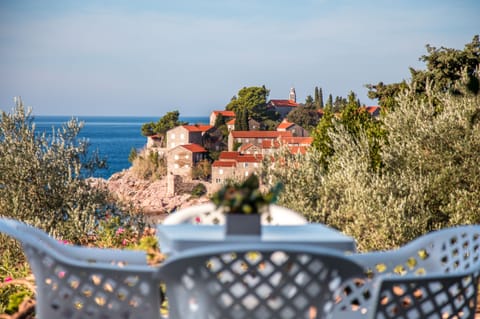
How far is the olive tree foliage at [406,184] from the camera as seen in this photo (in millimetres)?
8398

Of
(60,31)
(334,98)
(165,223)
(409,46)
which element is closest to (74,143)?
(165,223)

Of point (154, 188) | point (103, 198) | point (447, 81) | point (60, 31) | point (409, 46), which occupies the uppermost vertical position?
point (60, 31)

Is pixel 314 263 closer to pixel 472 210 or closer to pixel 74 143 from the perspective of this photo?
pixel 472 210

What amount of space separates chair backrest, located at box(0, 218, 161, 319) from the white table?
6.9 inches

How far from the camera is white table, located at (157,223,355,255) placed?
2539mm

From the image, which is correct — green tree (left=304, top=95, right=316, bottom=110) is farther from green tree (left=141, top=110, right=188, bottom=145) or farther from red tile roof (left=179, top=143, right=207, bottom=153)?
red tile roof (left=179, top=143, right=207, bottom=153)

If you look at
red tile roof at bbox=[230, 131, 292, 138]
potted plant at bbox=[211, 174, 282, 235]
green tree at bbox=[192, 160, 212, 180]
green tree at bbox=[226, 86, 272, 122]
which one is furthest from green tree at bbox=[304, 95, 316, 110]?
potted plant at bbox=[211, 174, 282, 235]

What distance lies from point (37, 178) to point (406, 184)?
550 centimetres

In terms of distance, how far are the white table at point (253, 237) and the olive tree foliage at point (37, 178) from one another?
726cm

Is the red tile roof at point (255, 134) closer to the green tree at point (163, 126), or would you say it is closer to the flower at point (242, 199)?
the green tree at point (163, 126)

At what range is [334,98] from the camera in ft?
278

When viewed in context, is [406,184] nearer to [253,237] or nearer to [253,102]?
[253,237]

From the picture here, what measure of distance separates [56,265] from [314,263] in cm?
95

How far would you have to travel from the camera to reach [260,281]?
206 cm
